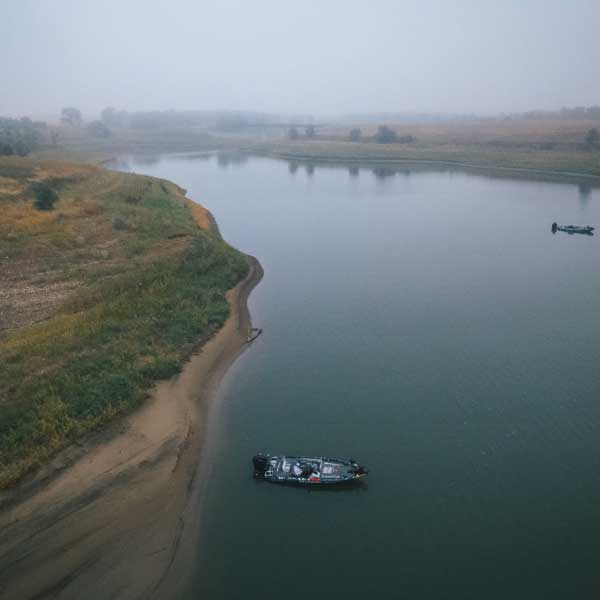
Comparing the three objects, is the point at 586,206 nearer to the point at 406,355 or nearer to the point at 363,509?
the point at 406,355

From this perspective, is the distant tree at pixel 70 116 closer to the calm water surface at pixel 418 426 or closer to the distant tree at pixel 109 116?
the distant tree at pixel 109 116

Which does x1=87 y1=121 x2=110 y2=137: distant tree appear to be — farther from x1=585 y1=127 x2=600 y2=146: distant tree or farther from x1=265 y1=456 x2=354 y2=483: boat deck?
x1=265 y1=456 x2=354 y2=483: boat deck

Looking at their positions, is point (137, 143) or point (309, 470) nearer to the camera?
point (309, 470)

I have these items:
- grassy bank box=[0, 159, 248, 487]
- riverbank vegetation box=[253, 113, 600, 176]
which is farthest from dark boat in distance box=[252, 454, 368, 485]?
riverbank vegetation box=[253, 113, 600, 176]

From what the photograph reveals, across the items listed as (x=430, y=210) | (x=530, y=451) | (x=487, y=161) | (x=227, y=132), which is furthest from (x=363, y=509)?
(x=227, y=132)

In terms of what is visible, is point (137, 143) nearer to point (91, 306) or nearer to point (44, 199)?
point (44, 199)

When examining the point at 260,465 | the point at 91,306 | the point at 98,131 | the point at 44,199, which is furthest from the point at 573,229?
the point at 98,131

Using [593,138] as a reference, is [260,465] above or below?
below
